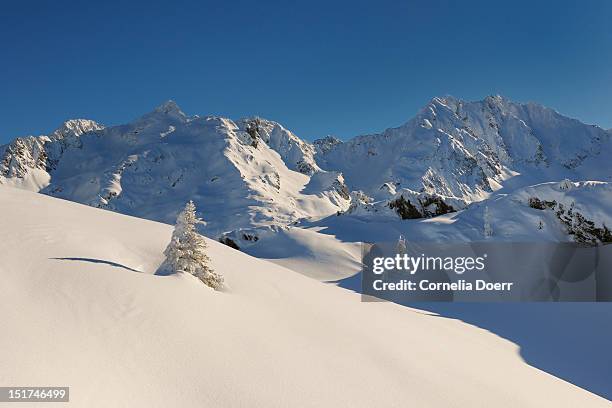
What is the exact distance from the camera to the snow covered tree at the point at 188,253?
877 cm

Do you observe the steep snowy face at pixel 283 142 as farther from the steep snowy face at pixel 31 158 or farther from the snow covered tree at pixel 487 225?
the snow covered tree at pixel 487 225

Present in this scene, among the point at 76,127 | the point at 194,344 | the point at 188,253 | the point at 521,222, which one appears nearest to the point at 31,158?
the point at 76,127

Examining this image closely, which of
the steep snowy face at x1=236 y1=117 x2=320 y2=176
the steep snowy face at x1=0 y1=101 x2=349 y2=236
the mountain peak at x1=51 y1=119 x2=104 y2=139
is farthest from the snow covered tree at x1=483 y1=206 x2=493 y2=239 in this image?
the mountain peak at x1=51 y1=119 x2=104 y2=139

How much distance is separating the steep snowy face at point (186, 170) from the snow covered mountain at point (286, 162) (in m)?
0.40

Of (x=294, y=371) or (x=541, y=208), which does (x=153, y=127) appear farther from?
(x=294, y=371)

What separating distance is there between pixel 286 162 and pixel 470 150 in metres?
67.6

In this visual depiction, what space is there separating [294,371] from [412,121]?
171 m

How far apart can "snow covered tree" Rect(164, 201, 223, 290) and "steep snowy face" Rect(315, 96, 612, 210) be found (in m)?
114

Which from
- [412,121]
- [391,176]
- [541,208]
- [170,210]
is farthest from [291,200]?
[412,121]

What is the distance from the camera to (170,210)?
99.0 meters

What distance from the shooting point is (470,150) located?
158 m

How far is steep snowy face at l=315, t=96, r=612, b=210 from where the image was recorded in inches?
5364

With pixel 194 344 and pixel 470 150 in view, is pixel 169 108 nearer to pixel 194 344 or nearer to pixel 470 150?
pixel 470 150

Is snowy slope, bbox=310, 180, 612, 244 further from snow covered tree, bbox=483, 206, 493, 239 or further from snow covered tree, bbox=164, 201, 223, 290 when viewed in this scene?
snow covered tree, bbox=164, 201, 223, 290
